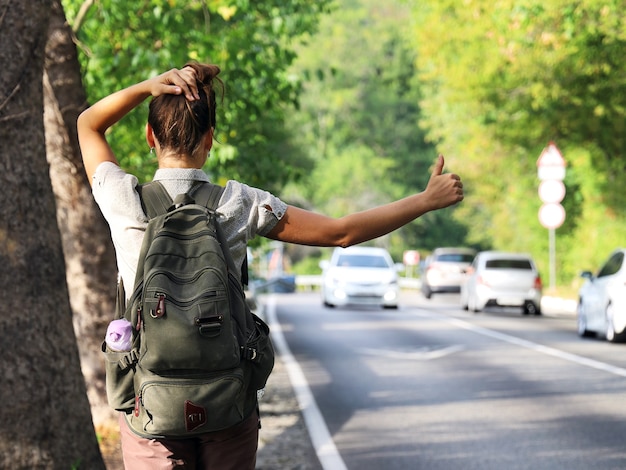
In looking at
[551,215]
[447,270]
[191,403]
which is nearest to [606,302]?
[551,215]

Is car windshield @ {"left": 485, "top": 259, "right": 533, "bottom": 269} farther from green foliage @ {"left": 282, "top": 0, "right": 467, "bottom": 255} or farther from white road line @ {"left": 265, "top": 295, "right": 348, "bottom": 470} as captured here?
green foliage @ {"left": 282, "top": 0, "right": 467, "bottom": 255}

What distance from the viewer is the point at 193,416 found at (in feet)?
11.1

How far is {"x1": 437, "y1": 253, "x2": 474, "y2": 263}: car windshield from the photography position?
4453 cm

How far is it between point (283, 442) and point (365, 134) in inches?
3426

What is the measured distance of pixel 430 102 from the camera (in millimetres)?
48188

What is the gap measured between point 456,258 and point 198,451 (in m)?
41.4

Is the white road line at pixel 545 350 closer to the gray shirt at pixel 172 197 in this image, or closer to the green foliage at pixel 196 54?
the green foliage at pixel 196 54

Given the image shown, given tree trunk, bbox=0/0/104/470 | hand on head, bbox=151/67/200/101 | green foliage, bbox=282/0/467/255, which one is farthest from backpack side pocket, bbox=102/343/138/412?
green foliage, bbox=282/0/467/255

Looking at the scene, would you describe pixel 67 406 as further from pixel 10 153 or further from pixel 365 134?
pixel 365 134

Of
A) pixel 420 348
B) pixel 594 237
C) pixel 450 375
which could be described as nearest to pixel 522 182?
pixel 594 237

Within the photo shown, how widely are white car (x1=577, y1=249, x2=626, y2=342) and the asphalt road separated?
345 millimetres

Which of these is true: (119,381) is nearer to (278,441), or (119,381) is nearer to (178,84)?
(178,84)

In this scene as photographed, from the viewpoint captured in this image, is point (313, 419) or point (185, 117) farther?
point (313, 419)

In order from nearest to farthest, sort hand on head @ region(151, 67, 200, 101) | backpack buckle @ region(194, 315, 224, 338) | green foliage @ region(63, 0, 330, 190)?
backpack buckle @ region(194, 315, 224, 338), hand on head @ region(151, 67, 200, 101), green foliage @ region(63, 0, 330, 190)
